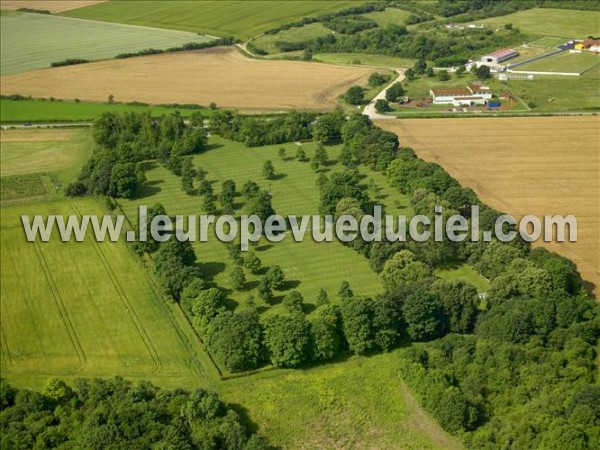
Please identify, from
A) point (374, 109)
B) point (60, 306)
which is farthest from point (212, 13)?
point (60, 306)

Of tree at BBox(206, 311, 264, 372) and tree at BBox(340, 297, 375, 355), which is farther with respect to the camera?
tree at BBox(340, 297, 375, 355)

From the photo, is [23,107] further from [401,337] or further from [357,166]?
[401,337]

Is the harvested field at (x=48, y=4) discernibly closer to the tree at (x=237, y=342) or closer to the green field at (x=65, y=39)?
the green field at (x=65, y=39)

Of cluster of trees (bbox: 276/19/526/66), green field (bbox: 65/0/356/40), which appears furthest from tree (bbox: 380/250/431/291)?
green field (bbox: 65/0/356/40)

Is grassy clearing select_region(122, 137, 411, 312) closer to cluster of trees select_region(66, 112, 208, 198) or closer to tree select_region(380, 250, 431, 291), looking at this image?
tree select_region(380, 250, 431, 291)

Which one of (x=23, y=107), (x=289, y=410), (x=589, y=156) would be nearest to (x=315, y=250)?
(x=289, y=410)

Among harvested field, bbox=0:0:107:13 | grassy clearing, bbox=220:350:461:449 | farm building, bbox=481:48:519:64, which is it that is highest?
harvested field, bbox=0:0:107:13
